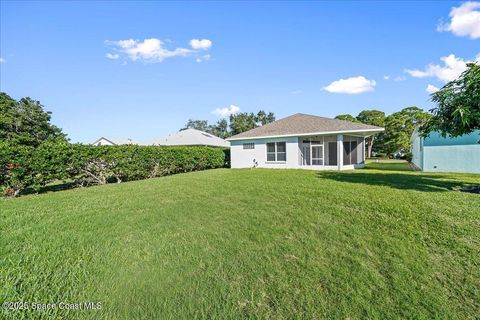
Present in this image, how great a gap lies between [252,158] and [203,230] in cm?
1569

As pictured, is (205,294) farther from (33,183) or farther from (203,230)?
(33,183)

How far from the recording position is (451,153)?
14.1 m

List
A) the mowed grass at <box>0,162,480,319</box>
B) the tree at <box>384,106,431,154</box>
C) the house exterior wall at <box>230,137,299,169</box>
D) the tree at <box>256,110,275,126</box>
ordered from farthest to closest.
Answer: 1. the tree at <box>256,110,275,126</box>
2. the tree at <box>384,106,431,154</box>
3. the house exterior wall at <box>230,137,299,169</box>
4. the mowed grass at <box>0,162,480,319</box>

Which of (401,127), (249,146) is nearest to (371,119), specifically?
(401,127)

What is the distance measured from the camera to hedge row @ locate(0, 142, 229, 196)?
917cm

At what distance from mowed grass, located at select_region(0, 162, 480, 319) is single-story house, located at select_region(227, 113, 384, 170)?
11641 millimetres

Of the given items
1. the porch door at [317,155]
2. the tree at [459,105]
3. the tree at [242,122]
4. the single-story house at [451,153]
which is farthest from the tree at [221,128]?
the tree at [459,105]

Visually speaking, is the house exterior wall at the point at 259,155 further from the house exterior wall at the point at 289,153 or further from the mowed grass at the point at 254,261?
the mowed grass at the point at 254,261

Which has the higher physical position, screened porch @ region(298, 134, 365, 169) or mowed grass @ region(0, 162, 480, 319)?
screened porch @ region(298, 134, 365, 169)

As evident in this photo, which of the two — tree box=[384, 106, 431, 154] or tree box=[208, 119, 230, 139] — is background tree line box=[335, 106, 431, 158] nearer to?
tree box=[384, 106, 431, 154]

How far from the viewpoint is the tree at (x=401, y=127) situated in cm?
3353

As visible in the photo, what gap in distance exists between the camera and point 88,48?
12125 mm

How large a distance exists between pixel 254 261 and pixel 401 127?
39.9 meters

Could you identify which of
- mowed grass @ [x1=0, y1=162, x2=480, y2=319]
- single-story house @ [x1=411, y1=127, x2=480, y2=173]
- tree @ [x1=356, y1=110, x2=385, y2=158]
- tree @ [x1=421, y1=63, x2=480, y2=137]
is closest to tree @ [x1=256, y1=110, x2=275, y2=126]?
tree @ [x1=356, y1=110, x2=385, y2=158]
